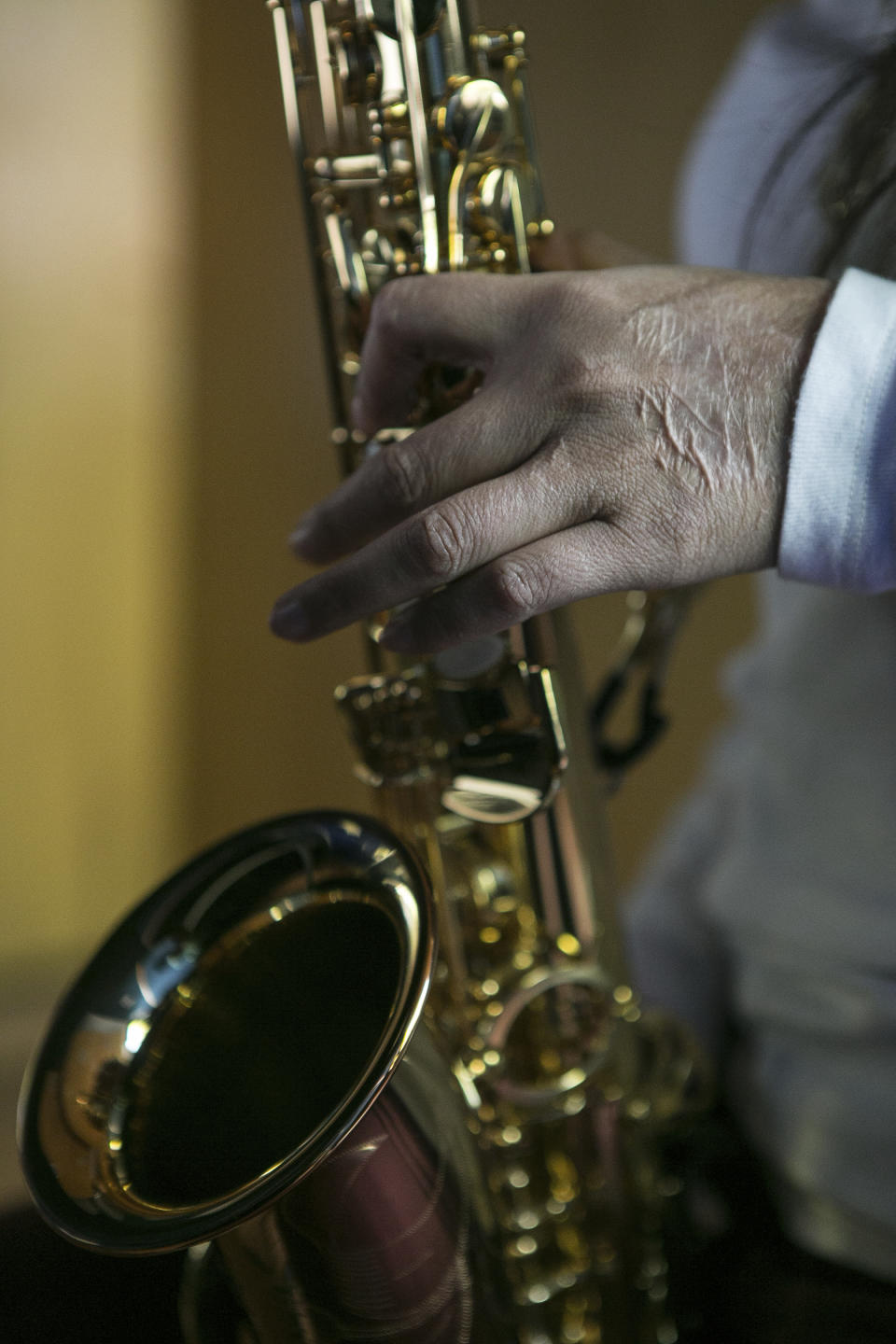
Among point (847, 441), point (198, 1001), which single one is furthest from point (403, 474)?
point (198, 1001)

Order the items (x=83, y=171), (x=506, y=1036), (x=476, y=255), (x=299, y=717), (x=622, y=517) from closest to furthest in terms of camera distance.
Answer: (x=622, y=517)
(x=476, y=255)
(x=506, y=1036)
(x=83, y=171)
(x=299, y=717)

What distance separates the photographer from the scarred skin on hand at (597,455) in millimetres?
409

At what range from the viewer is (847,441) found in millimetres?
398

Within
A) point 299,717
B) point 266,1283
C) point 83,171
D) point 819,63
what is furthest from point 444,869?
point 83,171

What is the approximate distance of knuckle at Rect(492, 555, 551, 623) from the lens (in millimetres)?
404

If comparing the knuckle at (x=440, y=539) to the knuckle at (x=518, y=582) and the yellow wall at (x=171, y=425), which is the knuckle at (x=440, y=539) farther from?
the yellow wall at (x=171, y=425)

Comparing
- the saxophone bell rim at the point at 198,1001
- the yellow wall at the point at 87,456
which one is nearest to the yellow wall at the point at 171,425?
the yellow wall at the point at 87,456

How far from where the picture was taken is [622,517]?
1.35ft

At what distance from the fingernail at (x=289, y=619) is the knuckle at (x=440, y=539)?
7cm

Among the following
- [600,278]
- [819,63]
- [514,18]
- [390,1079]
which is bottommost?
[390,1079]

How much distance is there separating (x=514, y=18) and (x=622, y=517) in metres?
1.15

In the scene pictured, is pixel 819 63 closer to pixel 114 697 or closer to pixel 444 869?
pixel 444 869

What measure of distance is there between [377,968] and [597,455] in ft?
0.93

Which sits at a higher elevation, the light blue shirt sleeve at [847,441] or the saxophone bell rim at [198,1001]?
the light blue shirt sleeve at [847,441]
